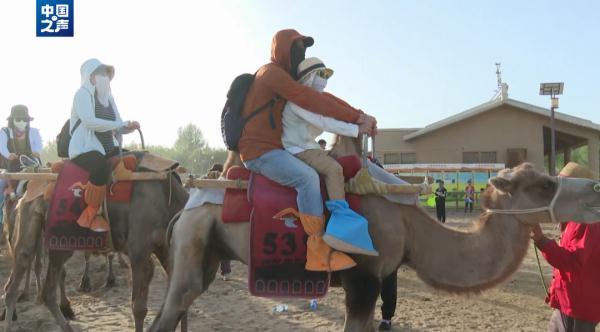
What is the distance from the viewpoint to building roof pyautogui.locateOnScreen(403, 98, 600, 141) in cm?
2827

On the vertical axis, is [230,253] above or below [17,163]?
below

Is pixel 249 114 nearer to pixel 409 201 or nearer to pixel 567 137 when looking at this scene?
pixel 409 201

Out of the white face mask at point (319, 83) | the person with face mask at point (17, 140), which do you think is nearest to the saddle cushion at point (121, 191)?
the white face mask at point (319, 83)

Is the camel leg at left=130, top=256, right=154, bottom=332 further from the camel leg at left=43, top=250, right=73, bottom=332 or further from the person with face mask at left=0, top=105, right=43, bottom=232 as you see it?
the person with face mask at left=0, top=105, right=43, bottom=232

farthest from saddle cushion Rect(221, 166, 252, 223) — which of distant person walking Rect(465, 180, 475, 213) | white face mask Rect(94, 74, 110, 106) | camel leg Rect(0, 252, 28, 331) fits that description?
distant person walking Rect(465, 180, 475, 213)

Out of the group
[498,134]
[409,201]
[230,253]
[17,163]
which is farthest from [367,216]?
[498,134]

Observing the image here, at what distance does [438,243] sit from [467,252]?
0.22 meters

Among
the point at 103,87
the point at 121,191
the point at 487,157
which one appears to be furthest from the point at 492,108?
the point at 121,191

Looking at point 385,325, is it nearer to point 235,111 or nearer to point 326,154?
point 326,154

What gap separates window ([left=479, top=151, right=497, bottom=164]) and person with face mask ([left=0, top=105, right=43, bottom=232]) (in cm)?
2567

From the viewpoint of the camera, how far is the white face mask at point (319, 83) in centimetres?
417

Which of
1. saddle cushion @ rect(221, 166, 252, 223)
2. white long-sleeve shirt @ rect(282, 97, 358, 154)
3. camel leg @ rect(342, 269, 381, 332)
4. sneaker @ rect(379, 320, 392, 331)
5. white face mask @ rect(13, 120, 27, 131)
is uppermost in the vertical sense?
white face mask @ rect(13, 120, 27, 131)

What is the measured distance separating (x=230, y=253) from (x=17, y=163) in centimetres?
655

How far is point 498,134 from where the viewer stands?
30.0 metres
